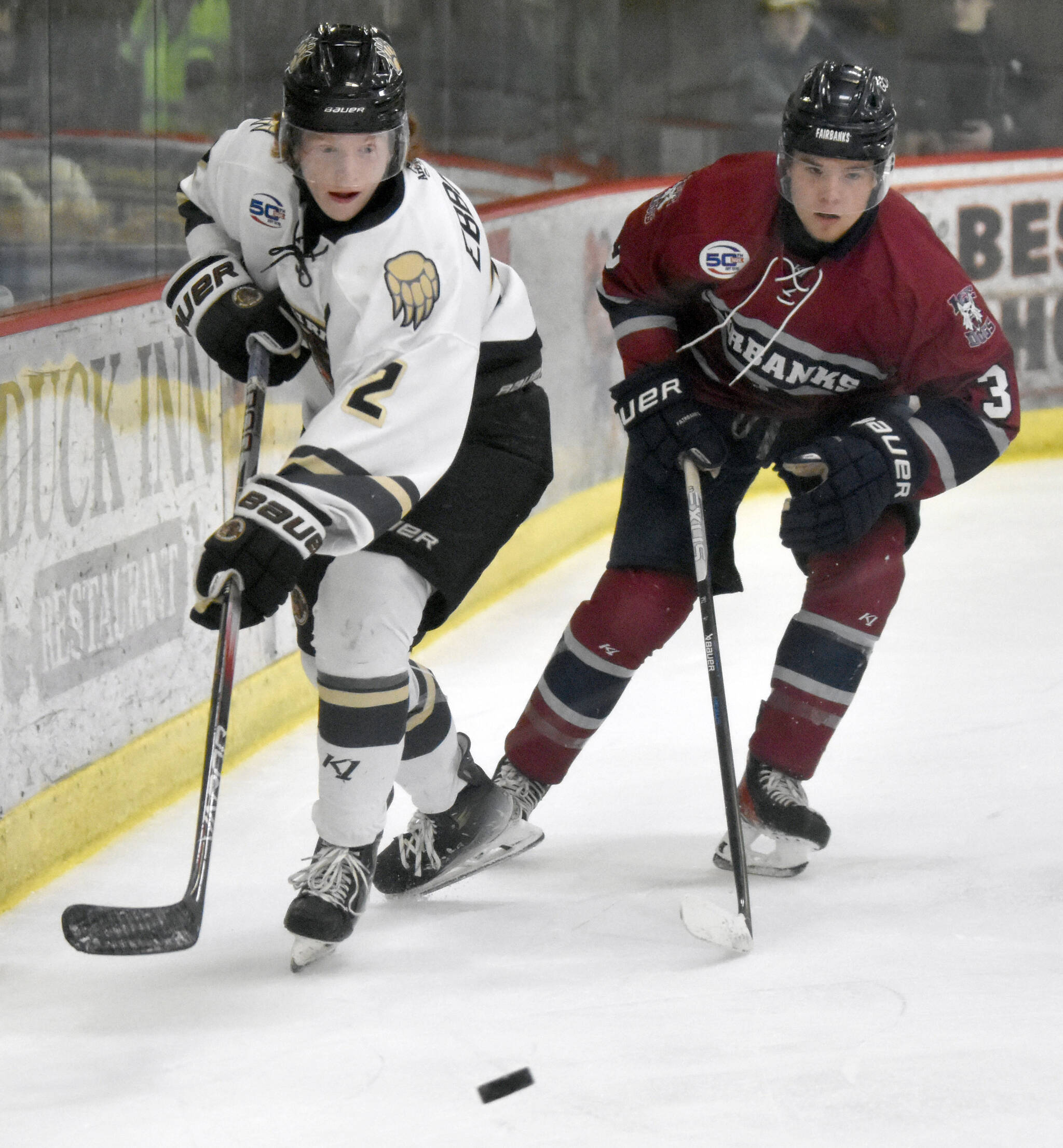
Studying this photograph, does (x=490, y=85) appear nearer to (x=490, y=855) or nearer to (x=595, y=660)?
(x=595, y=660)

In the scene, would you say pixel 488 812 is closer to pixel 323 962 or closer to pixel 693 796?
pixel 323 962

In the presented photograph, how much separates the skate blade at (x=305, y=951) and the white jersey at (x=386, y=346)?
0.51 metres

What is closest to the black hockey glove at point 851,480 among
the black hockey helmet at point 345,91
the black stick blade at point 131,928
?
the black hockey helmet at point 345,91

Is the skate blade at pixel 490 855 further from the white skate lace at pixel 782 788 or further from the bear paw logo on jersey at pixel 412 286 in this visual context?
the bear paw logo on jersey at pixel 412 286

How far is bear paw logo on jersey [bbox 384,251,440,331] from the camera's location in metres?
1.94

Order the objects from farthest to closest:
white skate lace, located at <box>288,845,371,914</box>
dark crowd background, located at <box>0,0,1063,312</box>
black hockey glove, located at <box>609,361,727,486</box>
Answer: dark crowd background, located at <box>0,0,1063,312</box>, black hockey glove, located at <box>609,361,727,486</box>, white skate lace, located at <box>288,845,371,914</box>

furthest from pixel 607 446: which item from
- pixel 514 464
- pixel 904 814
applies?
pixel 514 464

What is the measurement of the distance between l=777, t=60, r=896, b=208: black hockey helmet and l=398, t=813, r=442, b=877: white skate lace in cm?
100

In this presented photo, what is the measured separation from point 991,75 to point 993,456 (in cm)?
460

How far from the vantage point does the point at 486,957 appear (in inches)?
86.5

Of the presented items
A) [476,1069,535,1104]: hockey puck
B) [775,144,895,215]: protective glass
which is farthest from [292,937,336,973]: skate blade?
[775,144,895,215]: protective glass

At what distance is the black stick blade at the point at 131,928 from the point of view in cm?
191

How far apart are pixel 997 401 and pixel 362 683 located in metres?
→ 0.94

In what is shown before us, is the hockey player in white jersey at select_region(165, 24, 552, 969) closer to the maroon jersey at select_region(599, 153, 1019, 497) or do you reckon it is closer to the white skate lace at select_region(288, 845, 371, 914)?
the white skate lace at select_region(288, 845, 371, 914)
